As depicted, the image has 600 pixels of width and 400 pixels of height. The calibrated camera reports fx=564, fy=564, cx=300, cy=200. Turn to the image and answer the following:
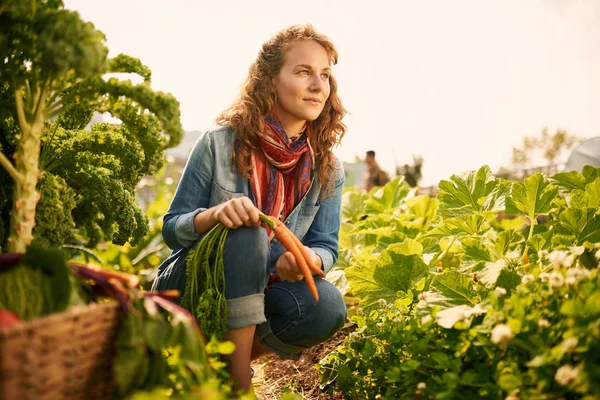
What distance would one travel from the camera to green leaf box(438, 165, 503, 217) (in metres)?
2.42

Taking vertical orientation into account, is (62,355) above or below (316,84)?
below

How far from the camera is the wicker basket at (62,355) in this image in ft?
2.85

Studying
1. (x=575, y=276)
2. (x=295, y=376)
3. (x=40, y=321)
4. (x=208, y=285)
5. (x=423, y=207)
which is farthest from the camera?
(x=423, y=207)

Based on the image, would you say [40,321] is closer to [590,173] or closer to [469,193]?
[469,193]

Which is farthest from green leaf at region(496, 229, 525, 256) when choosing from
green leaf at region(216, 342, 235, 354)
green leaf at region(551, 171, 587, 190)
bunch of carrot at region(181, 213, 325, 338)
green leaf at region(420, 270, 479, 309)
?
green leaf at region(216, 342, 235, 354)

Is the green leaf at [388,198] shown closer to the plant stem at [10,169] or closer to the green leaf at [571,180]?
the green leaf at [571,180]

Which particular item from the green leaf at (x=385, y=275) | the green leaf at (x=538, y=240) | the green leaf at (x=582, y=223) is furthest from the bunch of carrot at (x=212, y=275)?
the green leaf at (x=582, y=223)

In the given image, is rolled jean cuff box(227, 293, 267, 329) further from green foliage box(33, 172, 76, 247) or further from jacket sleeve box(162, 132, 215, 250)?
green foliage box(33, 172, 76, 247)

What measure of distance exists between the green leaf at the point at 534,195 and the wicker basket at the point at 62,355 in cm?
165

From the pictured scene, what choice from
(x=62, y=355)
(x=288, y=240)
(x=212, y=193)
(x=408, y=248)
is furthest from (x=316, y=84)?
(x=62, y=355)

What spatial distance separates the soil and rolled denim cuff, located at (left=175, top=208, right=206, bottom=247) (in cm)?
78

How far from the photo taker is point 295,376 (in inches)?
102

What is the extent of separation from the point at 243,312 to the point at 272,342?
38 centimetres

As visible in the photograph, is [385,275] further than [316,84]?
Yes
